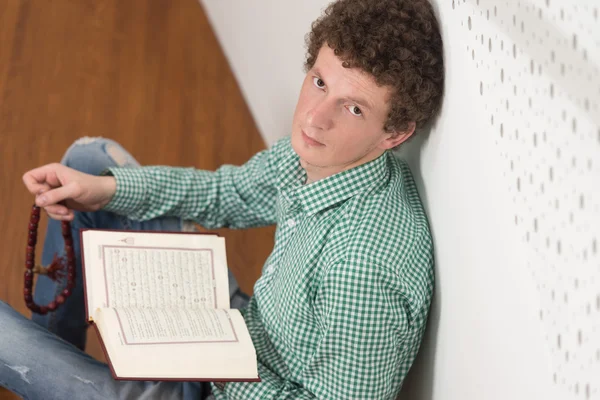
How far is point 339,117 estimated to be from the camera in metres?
1.11

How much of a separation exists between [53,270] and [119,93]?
0.87m

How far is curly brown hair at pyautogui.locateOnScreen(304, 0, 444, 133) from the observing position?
1060 millimetres

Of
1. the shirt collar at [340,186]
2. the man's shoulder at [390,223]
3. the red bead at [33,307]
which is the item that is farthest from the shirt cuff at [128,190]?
the man's shoulder at [390,223]

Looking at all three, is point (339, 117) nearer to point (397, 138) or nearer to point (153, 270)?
point (397, 138)

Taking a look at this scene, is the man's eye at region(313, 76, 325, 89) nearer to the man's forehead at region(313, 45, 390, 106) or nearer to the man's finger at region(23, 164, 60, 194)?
the man's forehead at region(313, 45, 390, 106)

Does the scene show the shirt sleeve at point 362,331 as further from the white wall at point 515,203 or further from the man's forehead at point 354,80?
the man's forehead at point 354,80

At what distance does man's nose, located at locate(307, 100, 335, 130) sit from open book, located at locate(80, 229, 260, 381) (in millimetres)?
372

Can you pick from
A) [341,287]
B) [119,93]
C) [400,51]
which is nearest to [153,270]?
[341,287]

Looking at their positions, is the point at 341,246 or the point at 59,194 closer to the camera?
the point at 341,246

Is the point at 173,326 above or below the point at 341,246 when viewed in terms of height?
below

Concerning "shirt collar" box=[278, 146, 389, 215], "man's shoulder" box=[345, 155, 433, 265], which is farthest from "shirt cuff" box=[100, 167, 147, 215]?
"man's shoulder" box=[345, 155, 433, 265]

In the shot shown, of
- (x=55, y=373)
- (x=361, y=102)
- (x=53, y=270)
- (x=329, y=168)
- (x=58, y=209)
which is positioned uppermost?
(x=361, y=102)

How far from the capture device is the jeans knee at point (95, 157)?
1.50 meters

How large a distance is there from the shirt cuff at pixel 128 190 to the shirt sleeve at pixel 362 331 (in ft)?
1.53
